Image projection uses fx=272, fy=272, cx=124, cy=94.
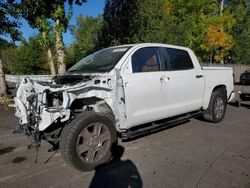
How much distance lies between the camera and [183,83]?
586cm

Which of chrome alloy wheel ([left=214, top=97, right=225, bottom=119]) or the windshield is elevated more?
the windshield

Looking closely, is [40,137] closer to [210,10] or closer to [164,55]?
[164,55]

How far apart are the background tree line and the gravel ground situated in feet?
16.3

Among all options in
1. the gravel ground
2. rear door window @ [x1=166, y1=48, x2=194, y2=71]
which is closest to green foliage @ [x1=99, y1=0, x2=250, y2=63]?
rear door window @ [x1=166, y1=48, x2=194, y2=71]

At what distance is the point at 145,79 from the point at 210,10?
1022 inches

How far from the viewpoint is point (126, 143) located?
5.60m

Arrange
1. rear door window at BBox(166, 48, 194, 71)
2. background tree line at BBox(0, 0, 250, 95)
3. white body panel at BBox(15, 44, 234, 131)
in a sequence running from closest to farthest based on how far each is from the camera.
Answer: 1. white body panel at BBox(15, 44, 234, 131)
2. rear door window at BBox(166, 48, 194, 71)
3. background tree line at BBox(0, 0, 250, 95)

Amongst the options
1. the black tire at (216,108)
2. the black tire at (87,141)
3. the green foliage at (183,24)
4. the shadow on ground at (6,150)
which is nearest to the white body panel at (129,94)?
the black tire at (87,141)

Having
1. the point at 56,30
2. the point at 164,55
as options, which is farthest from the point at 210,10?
the point at 164,55

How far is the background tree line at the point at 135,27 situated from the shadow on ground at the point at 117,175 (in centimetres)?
572

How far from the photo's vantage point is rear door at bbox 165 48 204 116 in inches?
221

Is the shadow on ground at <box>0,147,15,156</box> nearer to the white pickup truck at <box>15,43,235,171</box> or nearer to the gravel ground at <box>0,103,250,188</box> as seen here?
the gravel ground at <box>0,103,250,188</box>

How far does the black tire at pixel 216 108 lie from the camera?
6.98m

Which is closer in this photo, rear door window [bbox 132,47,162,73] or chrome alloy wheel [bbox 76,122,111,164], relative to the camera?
chrome alloy wheel [bbox 76,122,111,164]
